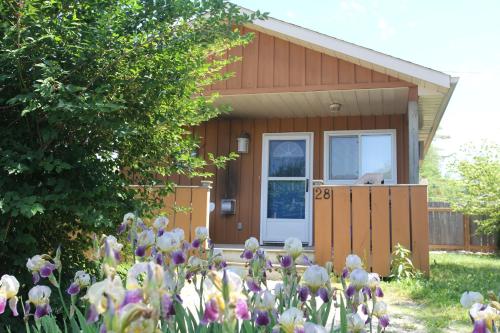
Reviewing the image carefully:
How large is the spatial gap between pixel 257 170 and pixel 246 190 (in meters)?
0.44

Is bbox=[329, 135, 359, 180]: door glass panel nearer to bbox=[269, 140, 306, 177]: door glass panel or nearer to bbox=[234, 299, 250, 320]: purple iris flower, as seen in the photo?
bbox=[269, 140, 306, 177]: door glass panel

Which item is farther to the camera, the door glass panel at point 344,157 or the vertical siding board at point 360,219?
the door glass panel at point 344,157

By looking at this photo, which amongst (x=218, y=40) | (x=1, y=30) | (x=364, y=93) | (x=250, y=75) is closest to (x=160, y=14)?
(x=218, y=40)

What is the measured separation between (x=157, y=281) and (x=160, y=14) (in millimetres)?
3214

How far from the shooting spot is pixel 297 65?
24.5 ft

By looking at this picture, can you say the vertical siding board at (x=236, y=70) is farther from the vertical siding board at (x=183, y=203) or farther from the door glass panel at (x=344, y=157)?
the door glass panel at (x=344, y=157)

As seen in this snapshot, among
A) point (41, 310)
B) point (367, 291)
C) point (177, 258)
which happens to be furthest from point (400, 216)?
point (41, 310)

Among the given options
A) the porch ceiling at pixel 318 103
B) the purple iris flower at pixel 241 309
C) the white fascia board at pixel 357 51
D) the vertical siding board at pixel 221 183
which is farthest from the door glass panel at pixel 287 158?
the purple iris flower at pixel 241 309

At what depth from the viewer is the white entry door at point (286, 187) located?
8633 millimetres

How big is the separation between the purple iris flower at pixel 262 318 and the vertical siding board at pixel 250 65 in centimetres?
636

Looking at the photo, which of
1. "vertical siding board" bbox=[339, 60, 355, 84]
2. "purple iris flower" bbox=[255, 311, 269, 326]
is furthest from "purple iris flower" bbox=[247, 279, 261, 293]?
"vertical siding board" bbox=[339, 60, 355, 84]

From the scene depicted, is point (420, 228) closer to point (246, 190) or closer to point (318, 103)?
point (318, 103)

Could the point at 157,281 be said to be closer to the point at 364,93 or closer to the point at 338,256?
the point at 338,256

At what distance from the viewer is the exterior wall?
867 centimetres
